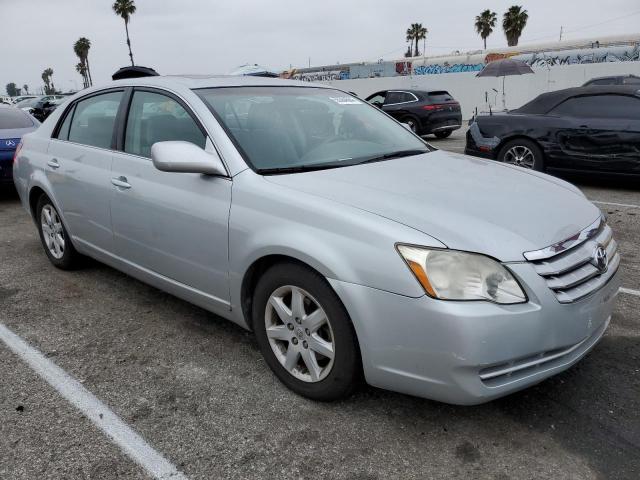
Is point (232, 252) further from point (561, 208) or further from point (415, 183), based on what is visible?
point (561, 208)

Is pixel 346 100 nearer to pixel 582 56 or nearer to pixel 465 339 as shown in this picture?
pixel 465 339

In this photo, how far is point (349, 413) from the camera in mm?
2574

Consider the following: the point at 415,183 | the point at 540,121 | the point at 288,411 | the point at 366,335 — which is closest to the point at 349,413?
the point at 288,411

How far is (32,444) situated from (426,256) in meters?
1.87

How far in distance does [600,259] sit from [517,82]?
66.8 feet

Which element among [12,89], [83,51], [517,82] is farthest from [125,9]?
[12,89]

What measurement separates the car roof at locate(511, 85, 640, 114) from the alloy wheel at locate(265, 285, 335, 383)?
642cm

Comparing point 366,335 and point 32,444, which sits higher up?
point 366,335

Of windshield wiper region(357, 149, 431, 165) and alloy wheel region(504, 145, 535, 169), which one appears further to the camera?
alloy wheel region(504, 145, 535, 169)

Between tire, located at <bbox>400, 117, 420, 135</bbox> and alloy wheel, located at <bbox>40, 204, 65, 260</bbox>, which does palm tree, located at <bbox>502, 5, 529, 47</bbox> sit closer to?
tire, located at <bbox>400, 117, 420, 135</bbox>

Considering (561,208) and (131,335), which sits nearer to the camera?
(561,208)

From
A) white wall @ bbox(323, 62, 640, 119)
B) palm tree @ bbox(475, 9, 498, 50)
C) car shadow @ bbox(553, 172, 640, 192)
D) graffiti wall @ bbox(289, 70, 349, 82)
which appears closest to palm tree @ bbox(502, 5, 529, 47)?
palm tree @ bbox(475, 9, 498, 50)

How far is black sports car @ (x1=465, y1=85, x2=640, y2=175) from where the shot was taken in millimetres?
7039

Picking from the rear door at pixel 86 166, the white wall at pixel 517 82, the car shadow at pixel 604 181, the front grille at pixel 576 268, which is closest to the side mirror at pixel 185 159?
the rear door at pixel 86 166
